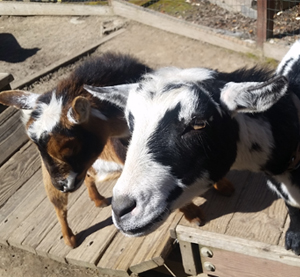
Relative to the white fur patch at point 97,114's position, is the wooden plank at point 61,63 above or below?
below

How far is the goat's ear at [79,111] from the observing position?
274 centimetres

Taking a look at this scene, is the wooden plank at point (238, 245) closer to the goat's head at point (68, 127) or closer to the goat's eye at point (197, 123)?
the goat's head at point (68, 127)

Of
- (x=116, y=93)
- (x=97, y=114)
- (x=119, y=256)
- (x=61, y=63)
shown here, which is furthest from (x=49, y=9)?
(x=116, y=93)

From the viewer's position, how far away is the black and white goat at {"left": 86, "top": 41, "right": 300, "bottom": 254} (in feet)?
6.19

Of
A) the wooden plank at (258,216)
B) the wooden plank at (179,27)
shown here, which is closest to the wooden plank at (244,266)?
the wooden plank at (258,216)

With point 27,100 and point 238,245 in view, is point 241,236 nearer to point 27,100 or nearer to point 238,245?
point 238,245

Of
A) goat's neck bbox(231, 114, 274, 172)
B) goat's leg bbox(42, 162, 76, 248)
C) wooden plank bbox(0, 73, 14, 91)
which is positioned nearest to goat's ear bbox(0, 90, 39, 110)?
goat's leg bbox(42, 162, 76, 248)

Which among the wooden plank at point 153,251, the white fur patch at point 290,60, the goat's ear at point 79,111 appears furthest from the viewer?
the wooden plank at point 153,251

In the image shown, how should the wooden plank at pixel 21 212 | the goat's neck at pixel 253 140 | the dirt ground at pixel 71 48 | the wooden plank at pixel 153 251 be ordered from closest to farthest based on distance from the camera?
the goat's neck at pixel 253 140 → the wooden plank at pixel 153 251 → the wooden plank at pixel 21 212 → the dirt ground at pixel 71 48

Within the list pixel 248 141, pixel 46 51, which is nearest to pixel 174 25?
pixel 46 51

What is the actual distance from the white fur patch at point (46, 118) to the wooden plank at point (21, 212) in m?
1.23

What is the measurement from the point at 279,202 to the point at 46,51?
594 centimetres

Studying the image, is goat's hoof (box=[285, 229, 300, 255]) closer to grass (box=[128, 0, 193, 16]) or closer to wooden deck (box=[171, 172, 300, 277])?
wooden deck (box=[171, 172, 300, 277])

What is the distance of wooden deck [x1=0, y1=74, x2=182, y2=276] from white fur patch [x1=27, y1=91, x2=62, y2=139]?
3.64ft
